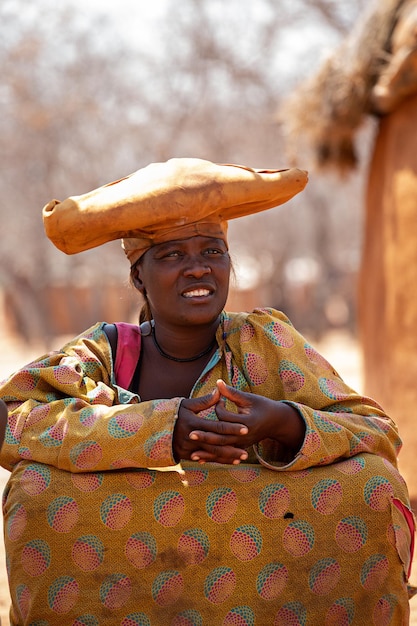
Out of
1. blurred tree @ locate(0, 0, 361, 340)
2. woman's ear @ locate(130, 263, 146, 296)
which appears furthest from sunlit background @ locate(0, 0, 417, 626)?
woman's ear @ locate(130, 263, 146, 296)

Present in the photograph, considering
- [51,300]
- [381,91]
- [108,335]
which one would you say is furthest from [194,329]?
[51,300]

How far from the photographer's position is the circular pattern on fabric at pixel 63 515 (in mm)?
2672

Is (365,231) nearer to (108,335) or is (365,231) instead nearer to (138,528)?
(108,335)

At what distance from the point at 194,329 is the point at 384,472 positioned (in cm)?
85

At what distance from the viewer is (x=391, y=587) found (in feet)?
8.93

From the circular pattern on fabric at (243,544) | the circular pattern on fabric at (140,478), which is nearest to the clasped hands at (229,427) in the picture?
the circular pattern on fabric at (140,478)

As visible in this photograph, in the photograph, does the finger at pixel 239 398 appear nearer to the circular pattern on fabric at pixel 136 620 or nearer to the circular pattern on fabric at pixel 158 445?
the circular pattern on fabric at pixel 158 445

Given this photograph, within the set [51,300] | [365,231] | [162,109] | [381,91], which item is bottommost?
[51,300]

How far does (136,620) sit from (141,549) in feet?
0.69

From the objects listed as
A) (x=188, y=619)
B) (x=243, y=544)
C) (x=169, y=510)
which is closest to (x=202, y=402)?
(x=169, y=510)

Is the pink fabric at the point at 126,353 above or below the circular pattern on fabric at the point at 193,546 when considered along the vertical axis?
above

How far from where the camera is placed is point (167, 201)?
2.88 metres

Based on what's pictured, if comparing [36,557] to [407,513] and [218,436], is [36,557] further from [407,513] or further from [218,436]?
[407,513]

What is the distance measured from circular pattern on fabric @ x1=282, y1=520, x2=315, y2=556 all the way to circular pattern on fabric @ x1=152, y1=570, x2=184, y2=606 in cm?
34
